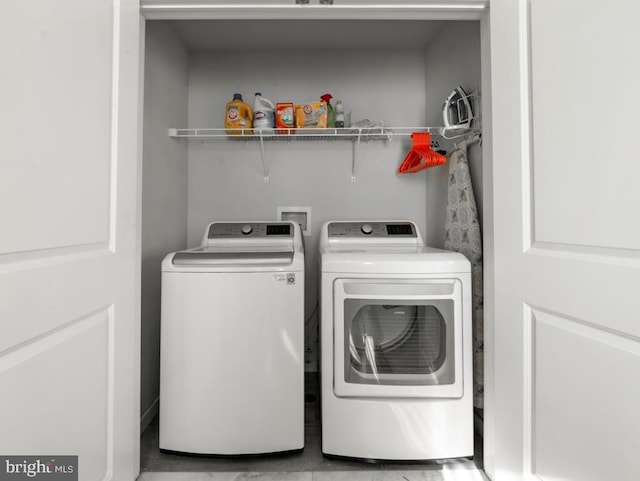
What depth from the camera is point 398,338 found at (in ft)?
4.71

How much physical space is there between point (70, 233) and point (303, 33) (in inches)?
72.7

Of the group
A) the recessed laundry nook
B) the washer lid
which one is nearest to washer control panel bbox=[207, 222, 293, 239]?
the recessed laundry nook

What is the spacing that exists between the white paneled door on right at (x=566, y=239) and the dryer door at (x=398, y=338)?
0.19 m

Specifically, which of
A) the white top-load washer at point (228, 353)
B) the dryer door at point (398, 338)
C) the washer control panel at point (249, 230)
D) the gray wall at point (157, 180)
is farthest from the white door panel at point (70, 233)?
the dryer door at point (398, 338)

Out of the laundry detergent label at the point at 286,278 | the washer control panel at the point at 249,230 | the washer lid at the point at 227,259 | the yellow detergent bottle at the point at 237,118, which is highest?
the yellow detergent bottle at the point at 237,118

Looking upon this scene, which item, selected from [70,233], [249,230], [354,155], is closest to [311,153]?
[354,155]

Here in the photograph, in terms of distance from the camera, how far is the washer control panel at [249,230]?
194 cm

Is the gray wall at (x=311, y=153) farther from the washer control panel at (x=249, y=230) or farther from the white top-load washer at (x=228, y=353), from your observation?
the white top-load washer at (x=228, y=353)

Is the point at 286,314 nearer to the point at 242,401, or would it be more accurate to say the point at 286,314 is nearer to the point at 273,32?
the point at 242,401

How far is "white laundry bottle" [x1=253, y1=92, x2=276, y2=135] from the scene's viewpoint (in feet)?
6.41

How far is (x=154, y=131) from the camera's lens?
176cm

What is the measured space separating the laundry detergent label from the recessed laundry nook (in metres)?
0.03

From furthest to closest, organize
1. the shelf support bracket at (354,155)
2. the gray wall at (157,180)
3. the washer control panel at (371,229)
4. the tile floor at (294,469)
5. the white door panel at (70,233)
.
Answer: the shelf support bracket at (354,155), the washer control panel at (371,229), the gray wall at (157,180), the tile floor at (294,469), the white door panel at (70,233)

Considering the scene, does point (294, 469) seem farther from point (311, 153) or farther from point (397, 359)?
point (311, 153)
